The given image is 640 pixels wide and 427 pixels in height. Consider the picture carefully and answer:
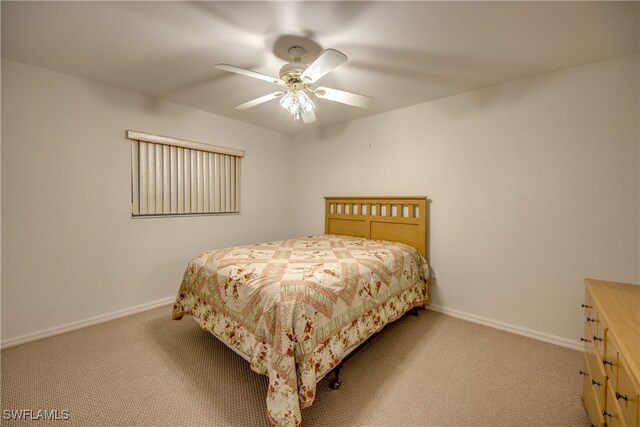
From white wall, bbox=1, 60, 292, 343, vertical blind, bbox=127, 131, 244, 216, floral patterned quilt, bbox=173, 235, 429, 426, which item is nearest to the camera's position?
floral patterned quilt, bbox=173, 235, 429, 426

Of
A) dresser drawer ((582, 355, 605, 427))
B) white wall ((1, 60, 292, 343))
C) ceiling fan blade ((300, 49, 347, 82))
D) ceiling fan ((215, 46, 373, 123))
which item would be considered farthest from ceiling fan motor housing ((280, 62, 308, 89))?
dresser drawer ((582, 355, 605, 427))

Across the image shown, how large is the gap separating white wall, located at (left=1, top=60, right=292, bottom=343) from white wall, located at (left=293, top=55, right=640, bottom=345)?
2.67 meters

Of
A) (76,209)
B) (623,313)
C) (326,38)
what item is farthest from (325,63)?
(76,209)

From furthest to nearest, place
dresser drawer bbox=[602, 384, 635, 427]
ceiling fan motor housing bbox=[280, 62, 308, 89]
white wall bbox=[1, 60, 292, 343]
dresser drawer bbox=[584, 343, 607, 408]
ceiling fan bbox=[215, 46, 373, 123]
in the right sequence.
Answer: white wall bbox=[1, 60, 292, 343] → ceiling fan motor housing bbox=[280, 62, 308, 89] → ceiling fan bbox=[215, 46, 373, 123] → dresser drawer bbox=[584, 343, 607, 408] → dresser drawer bbox=[602, 384, 635, 427]

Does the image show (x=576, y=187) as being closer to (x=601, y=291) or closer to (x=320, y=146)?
(x=601, y=291)

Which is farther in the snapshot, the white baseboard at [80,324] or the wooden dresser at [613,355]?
the white baseboard at [80,324]

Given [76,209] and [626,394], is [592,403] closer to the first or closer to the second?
[626,394]

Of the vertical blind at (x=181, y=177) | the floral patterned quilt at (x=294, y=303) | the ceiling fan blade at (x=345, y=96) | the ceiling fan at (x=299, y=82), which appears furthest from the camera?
the vertical blind at (x=181, y=177)

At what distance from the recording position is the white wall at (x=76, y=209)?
Answer: 2.12 m

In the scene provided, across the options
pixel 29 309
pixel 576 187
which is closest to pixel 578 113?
pixel 576 187

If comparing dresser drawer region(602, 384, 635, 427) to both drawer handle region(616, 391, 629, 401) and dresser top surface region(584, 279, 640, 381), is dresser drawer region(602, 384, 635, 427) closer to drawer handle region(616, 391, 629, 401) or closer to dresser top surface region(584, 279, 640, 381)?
drawer handle region(616, 391, 629, 401)

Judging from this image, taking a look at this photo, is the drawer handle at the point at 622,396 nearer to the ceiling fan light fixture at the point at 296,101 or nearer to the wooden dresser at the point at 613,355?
the wooden dresser at the point at 613,355

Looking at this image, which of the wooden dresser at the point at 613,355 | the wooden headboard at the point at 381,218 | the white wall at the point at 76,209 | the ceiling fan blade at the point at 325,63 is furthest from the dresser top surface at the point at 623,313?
the white wall at the point at 76,209

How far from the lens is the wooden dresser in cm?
80
